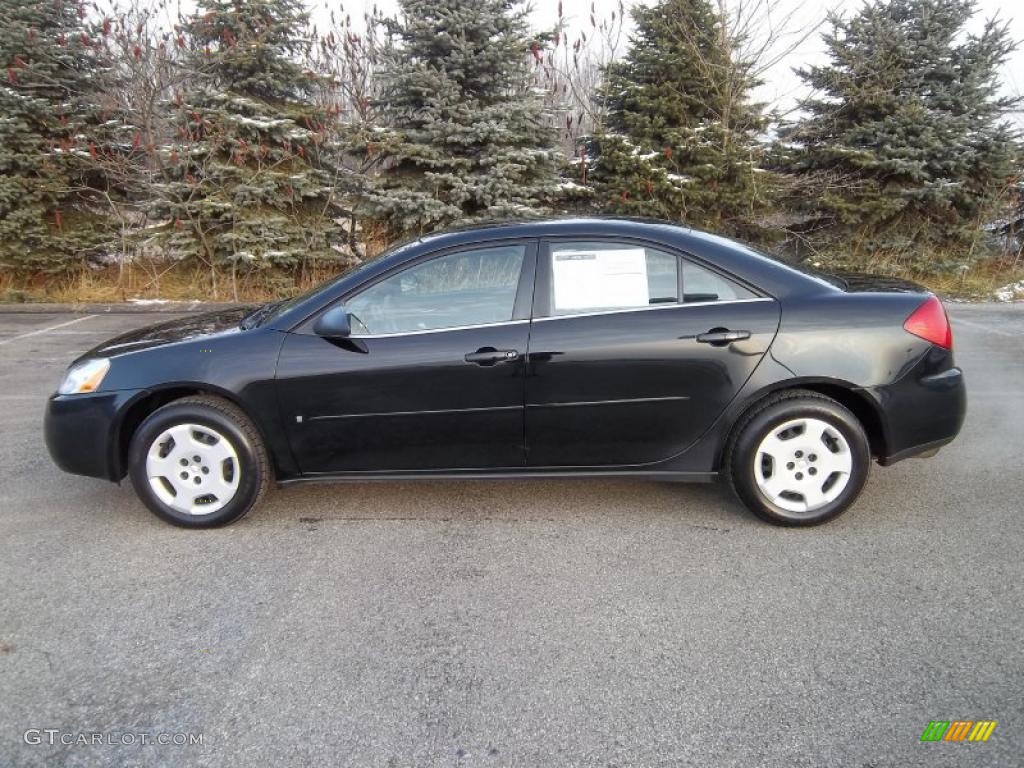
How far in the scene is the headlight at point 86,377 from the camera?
337 centimetres

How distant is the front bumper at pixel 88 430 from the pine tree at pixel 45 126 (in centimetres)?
857

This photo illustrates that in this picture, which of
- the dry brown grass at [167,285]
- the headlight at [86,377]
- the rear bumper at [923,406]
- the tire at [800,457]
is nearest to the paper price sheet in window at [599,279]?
the tire at [800,457]

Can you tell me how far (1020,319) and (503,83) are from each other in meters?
7.70

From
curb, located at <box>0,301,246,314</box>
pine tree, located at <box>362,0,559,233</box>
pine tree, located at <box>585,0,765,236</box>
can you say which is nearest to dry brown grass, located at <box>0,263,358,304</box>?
curb, located at <box>0,301,246,314</box>

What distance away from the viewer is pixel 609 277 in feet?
10.9

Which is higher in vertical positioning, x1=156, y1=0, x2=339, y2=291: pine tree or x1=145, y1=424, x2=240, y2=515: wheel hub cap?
x1=156, y1=0, x2=339, y2=291: pine tree

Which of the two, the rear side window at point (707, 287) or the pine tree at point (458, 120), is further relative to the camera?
the pine tree at point (458, 120)

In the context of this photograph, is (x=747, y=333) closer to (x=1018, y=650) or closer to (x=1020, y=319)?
(x=1018, y=650)

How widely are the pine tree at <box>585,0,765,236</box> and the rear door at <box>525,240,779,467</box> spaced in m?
7.71

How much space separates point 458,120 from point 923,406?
322 inches

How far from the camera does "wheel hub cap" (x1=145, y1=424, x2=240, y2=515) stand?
3.31 m

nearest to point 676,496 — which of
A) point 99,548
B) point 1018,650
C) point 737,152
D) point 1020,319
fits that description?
point 1018,650

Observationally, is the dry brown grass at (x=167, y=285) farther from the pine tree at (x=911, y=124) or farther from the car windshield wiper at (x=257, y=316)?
the pine tree at (x=911, y=124)

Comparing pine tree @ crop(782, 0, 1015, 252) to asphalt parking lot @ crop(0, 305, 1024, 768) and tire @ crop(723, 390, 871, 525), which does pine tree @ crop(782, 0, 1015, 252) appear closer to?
asphalt parking lot @ crop(0, 305, 1024, 768)
